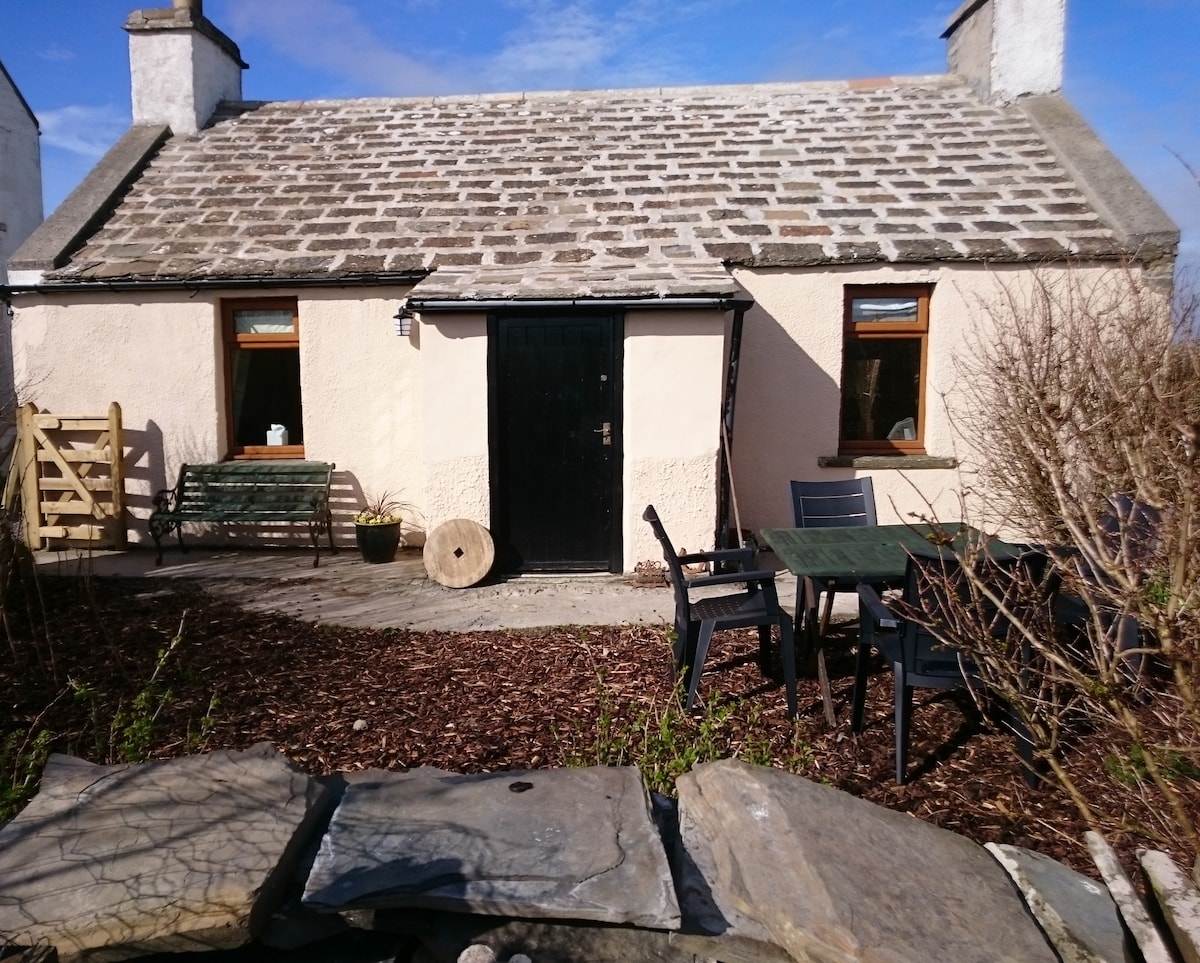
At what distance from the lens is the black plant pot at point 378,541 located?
7.75 meters

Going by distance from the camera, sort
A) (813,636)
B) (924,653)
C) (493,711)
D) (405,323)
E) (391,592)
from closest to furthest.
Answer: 1. (924,653)
2. (493,711)
3. (813,636)
4. (391,592)
5. (405,323)

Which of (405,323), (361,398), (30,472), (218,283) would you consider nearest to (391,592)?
(361,398)

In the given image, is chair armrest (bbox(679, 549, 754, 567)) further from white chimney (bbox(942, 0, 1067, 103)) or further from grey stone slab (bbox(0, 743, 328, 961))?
white chimney (bbox(942, 0, 1067, 103))

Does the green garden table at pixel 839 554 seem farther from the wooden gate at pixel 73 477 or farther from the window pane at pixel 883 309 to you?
the wooden gate at pixel 73 477

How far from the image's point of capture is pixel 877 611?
374 centimetres

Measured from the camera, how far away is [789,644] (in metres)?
4.11

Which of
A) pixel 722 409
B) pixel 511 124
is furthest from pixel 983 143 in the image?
pixel 511 124

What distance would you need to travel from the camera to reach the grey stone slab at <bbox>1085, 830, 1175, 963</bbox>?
78.0 inches

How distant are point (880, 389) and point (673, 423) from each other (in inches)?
102

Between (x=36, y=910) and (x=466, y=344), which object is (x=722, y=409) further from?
(x=36, y=910)

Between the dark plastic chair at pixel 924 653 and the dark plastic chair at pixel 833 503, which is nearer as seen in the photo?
the dark plastic chair at pixel 924 653

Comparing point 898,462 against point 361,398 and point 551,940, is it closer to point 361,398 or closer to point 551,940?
point 361,398

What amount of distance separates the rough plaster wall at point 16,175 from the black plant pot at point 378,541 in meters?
12.8

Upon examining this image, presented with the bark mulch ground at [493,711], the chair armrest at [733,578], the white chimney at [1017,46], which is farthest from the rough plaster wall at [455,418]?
the white chimney at [1017,46]
